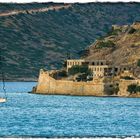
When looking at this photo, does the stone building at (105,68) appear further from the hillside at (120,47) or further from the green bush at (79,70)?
the hillside at (120,47)

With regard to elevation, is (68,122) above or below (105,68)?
below

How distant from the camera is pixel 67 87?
301ft

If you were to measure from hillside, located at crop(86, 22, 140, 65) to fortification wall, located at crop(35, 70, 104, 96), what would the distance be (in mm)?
8766

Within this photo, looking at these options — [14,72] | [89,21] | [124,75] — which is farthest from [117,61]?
[89,21]

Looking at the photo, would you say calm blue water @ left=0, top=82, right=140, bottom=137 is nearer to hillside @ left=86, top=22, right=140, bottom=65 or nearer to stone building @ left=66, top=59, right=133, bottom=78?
stone building @ left=66, top=59, right=133, bottom=78

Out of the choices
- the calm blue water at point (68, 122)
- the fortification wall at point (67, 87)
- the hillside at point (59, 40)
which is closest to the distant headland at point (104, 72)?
the fortification wall at point (67, 87)

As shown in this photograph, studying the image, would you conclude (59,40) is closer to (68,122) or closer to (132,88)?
(132,88)

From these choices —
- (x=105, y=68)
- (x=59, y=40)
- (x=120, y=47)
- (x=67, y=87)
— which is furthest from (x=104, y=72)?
(x=59, y=40)

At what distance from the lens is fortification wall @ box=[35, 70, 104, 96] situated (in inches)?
3497

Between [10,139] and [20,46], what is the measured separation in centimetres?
17951

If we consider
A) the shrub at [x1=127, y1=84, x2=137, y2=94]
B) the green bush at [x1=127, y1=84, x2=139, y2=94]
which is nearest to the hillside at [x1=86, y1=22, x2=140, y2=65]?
the green bush at [x1=127, y1=84, x2=139, y2=94]

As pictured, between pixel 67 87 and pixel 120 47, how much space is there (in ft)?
53.5

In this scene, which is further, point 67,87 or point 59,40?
point 59,40

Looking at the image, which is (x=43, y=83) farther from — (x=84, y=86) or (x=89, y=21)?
(x=89, y=21)
